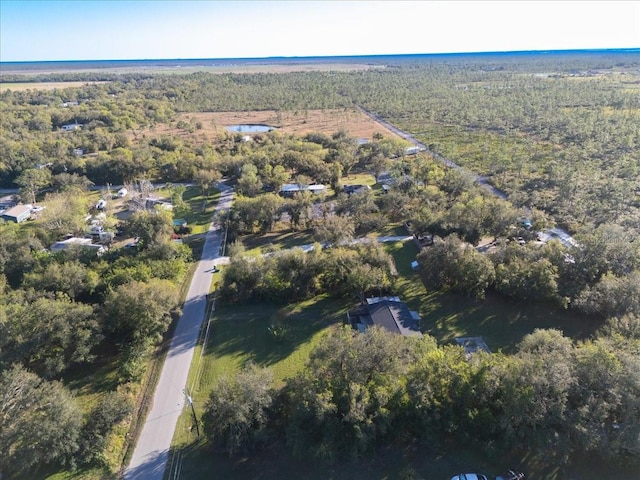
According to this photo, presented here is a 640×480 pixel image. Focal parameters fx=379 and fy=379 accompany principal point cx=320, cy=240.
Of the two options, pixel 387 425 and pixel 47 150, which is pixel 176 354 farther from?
pixel 47 150

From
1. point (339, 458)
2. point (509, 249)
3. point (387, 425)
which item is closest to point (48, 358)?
point (339, 458)

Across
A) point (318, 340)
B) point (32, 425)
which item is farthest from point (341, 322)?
point (32, 425)

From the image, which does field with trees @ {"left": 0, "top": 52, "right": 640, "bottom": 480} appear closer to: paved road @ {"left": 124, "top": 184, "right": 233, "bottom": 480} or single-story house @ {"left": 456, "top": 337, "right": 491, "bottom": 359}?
single-story house @ {"left": 456, "top": 337, "right": 491, "bottom": 359}

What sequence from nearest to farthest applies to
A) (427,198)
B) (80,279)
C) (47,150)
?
(80,279) < (427,198) < (47,150)

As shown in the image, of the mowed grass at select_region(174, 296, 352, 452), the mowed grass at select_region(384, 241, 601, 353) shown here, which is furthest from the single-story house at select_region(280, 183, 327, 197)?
the mowed grass at select_region(384, 241, 601, 353)

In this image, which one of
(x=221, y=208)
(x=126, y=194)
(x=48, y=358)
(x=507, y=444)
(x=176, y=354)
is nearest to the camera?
(x=507, y=444)

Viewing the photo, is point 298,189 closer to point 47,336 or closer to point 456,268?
point 456,268

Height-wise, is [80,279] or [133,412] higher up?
[80,279]
